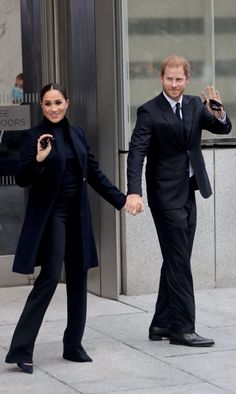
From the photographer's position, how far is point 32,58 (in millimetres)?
9375

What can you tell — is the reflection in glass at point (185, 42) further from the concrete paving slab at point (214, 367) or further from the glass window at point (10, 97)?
the concrete paving slab at point (214, 367)

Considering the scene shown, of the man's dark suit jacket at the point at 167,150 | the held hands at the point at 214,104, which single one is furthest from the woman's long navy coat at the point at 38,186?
the held hands at the point at 214,104

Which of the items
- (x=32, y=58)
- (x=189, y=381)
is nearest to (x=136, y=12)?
(x=32, y=58)

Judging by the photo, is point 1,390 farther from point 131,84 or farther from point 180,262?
point 131,84

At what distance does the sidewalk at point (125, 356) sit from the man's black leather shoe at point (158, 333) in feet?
0.14

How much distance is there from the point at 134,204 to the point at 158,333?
3.55ft

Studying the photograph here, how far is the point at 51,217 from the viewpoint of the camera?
262 inches

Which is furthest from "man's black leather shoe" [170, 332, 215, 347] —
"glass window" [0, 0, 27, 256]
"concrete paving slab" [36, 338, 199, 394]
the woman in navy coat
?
"glass window" [0, 0, 27, 256]

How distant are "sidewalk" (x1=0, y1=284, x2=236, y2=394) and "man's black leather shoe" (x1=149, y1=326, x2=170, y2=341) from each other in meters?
0.04

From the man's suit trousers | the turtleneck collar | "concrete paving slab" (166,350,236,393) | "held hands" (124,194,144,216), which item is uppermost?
the turtleneck collar

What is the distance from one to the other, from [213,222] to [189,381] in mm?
2886

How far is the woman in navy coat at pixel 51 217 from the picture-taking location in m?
6.58

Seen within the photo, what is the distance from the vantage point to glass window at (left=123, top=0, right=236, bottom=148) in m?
8.90

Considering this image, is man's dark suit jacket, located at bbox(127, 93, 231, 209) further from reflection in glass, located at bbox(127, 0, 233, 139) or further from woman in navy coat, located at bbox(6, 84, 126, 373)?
reflection in glass, located at bbox(127, 0, 233, 139)
